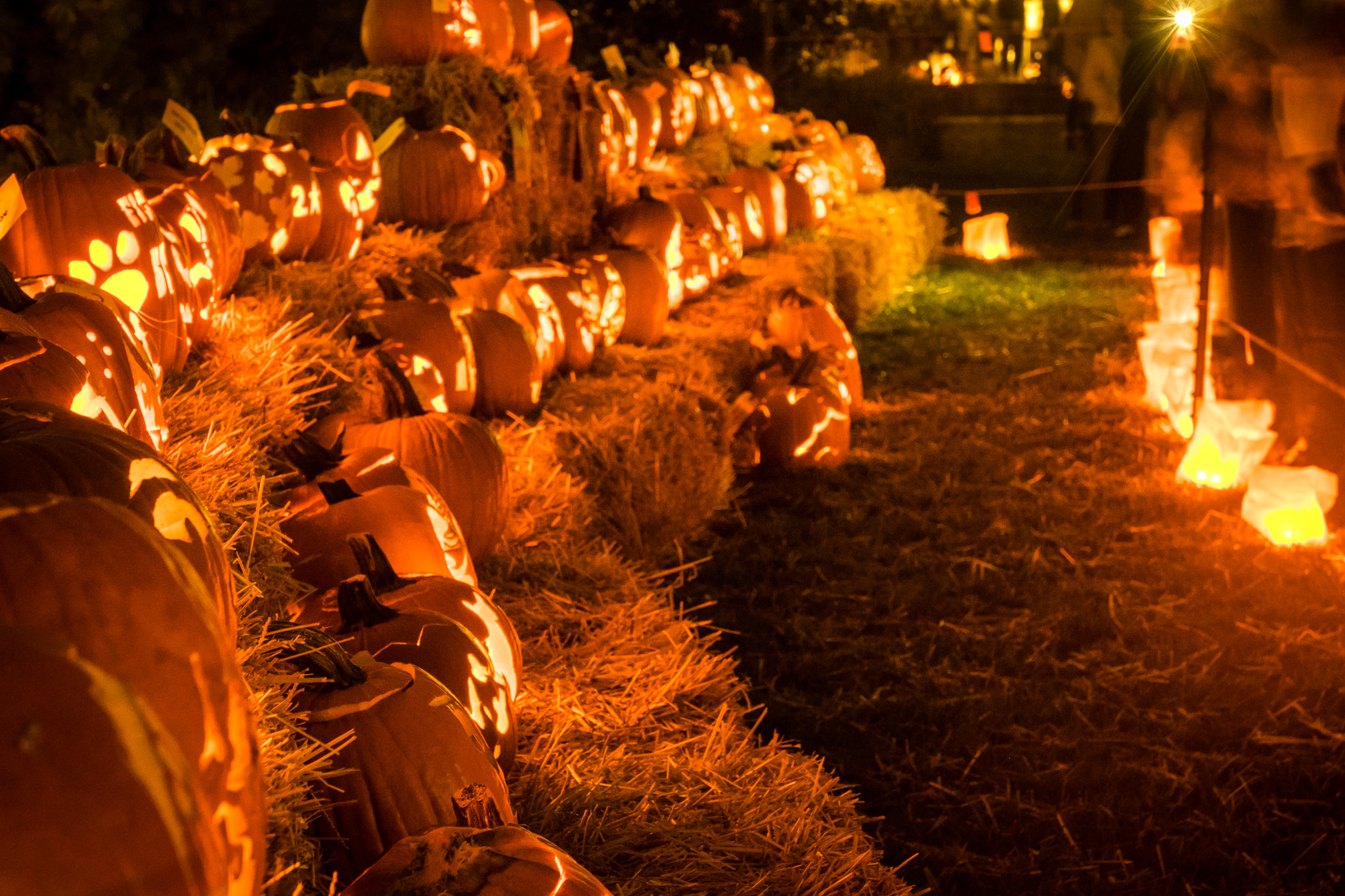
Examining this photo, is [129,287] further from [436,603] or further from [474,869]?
[474,869]

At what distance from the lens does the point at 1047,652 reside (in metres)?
3.32

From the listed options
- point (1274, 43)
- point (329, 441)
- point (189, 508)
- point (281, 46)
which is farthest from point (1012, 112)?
point (189, 508)

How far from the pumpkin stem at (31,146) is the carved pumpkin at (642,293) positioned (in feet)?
8.77

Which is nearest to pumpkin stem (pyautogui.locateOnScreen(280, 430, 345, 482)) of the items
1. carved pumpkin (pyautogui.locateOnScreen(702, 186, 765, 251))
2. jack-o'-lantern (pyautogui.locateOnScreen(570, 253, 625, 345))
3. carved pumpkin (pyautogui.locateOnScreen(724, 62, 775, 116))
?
jack-o'-lantern (pyautogui.locateOnScreen(570, 253, 625, 345))

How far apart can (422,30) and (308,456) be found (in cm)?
250

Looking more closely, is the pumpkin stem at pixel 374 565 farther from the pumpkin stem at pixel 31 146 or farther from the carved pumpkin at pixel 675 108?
the carved pumpkin at pixel 675 108

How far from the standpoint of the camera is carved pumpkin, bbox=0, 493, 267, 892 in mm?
772

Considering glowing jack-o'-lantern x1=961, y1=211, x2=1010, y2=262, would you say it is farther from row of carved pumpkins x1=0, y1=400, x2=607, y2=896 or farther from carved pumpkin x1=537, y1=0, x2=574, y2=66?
row of carved pumpkins x1=0, y1=400, x2=607, y2=896

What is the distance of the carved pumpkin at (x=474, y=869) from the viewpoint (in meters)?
1.20

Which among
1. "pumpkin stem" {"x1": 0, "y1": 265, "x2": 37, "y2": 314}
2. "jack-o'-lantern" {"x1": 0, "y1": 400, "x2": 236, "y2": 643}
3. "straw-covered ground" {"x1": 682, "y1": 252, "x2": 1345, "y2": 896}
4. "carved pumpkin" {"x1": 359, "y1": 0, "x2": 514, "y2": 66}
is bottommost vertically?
"straw-covered ground" {"x1": 682, "y1": 252, "x2": 1345, "y2": 896}

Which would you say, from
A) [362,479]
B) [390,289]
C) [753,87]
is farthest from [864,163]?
[362,479]

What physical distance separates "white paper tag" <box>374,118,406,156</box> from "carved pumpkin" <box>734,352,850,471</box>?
1898 mm

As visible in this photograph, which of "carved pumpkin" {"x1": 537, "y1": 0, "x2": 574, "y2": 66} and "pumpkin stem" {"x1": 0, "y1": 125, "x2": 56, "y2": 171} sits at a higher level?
"carved pumpkin" {"x1": 537, "y1": 0, "x2": 574, "y2": 66}

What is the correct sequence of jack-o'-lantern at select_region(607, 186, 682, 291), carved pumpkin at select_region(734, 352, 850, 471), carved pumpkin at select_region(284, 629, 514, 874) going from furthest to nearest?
jack-o'-lantern at select_region(607, 186, 682, 291) → carved pumpkin at select_region(734, 352, 850, 471) → carved pumpkin at select_region(284, 629, 514, 874)
